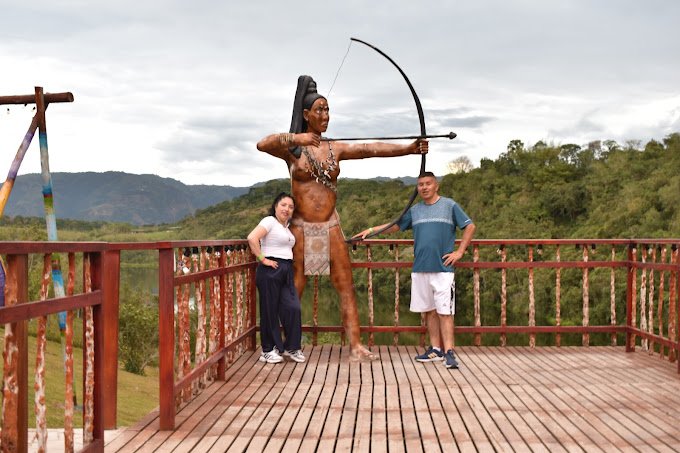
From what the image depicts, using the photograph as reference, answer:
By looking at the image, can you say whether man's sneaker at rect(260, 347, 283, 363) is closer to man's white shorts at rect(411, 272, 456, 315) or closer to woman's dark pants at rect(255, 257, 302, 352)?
woman's dark pants at rect(255, 257, 302, 352)

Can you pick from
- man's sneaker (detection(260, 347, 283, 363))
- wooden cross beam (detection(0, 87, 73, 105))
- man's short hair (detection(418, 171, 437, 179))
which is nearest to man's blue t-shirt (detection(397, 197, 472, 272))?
man's short hair (detection(418, 171, 437, 179))

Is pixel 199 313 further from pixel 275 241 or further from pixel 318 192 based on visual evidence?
pixel 318 192

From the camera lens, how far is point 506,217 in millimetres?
51312

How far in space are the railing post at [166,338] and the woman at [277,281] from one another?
5.34 ft

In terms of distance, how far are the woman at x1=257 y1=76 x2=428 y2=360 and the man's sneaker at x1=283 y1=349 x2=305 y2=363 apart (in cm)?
40

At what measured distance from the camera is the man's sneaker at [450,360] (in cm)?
508

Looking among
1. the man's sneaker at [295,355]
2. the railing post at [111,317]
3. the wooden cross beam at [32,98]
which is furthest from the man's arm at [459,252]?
the wooden cross beam at [32,98]

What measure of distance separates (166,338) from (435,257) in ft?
7.92

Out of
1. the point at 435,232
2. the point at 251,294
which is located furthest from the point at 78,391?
the point at 435,232

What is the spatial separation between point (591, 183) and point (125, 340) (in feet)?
139

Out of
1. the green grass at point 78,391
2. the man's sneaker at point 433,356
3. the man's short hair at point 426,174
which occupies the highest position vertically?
the man's short hair at point 426,174

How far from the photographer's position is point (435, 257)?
5.25 metres

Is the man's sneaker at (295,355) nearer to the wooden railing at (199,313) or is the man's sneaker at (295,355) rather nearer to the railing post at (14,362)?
the wooden railing at (199,313)

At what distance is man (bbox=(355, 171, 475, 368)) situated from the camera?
524 centimetres
